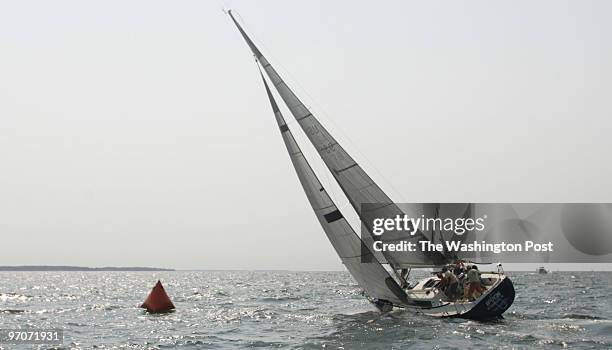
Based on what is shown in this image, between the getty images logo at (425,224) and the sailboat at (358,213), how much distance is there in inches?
9.4

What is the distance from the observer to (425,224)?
31891 mm

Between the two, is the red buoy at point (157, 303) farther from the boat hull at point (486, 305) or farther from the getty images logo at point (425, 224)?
the boat hull at point (486, 305)

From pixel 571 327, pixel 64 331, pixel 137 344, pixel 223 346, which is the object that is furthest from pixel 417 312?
pixel 64 331

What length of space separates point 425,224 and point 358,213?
14.5ft

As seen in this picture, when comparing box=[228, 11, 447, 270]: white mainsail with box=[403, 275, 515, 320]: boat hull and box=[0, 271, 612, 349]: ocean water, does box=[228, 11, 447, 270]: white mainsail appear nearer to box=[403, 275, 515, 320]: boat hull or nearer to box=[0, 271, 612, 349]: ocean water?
box=[0, 271, 612, 349]: ocean water

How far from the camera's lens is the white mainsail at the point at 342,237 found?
27266 millimetres

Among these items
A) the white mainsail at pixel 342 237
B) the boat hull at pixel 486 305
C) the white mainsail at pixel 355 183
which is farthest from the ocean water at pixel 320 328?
the white mainsail at pixel 355 183

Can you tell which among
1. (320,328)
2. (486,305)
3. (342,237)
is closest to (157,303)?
(342,237)

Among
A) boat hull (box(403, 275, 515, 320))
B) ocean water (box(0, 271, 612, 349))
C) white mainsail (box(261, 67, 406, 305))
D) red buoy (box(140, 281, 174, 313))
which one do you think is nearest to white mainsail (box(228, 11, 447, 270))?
white mainsail (box(261, 67, 406, 305))

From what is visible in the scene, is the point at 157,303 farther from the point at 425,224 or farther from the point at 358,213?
the point at 425,224

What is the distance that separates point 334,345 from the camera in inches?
838

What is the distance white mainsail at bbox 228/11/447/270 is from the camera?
94.0ft

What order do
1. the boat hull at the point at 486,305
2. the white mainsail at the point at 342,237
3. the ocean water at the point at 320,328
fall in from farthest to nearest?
the white mainsail at the point at 342,237, the boat hull at the point at 486,305, the ocean water at the point at 320,328

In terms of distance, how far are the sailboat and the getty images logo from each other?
240 mm
